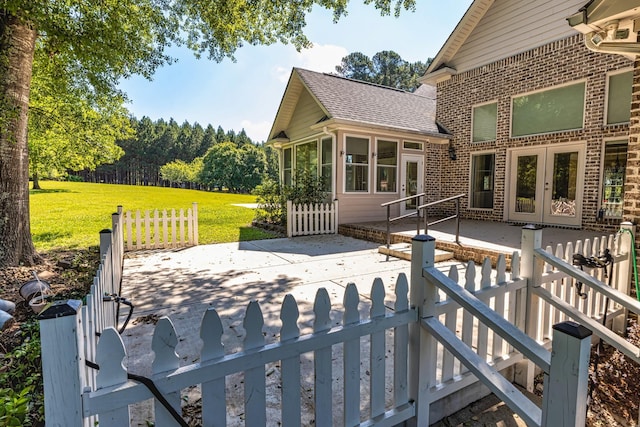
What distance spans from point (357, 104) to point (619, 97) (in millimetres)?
6356

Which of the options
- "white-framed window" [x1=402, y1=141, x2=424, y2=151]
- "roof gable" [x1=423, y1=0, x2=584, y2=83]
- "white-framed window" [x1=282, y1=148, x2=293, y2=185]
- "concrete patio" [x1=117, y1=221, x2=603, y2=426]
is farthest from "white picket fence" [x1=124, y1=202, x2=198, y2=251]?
"roof gable" [x1=423, y1=0, x2=584, y2=83]

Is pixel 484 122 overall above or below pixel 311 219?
above

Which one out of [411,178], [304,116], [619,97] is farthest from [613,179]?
[304,116]

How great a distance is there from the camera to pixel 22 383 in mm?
2105

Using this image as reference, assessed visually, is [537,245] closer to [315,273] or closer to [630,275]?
[630,275]

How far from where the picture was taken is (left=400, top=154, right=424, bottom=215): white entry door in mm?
10461

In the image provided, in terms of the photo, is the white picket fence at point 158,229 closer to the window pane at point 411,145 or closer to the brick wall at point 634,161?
the window pane at point 411,145


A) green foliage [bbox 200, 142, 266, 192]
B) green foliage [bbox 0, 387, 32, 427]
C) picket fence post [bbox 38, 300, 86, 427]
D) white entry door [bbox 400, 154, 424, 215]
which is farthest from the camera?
green foliage [bbox 200, 142, 266, 192]

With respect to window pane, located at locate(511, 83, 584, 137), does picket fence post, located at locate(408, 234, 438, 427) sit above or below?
below

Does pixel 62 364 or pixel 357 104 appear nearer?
pixel 62 364

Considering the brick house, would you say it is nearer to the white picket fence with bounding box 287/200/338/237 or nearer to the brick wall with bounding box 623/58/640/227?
the white picket fence with bounding box 287/200/338/237

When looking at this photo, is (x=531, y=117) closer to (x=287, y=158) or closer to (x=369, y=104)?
(x=369, y=104)

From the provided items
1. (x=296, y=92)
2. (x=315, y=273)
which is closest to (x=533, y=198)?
(x=315, y=273)

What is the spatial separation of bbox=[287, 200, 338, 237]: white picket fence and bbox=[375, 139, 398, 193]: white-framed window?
6.19 ft
